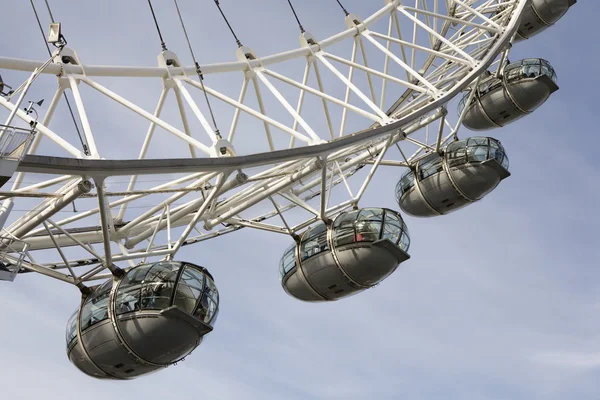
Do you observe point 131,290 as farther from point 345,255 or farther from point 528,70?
point 528,70

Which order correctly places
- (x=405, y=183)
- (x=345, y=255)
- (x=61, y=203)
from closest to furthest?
1. (x=61, y=203)
2. (x=345, y=255)
3. (x=405, y=183)

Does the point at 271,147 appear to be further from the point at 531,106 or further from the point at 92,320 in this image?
the point at 531,106

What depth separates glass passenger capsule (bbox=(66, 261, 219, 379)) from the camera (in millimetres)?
18344

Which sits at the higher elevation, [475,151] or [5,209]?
[475,151]

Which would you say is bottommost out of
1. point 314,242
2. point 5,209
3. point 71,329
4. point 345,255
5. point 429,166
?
point 71,329

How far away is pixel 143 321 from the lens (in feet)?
60.3

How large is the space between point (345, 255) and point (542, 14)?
841 inches

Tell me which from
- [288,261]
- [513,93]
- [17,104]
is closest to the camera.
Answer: [17,104]

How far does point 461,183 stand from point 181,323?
1371 centimetres

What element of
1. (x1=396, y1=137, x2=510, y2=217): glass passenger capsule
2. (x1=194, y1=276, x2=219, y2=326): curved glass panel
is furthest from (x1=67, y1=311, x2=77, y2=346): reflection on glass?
(x1=396, y1=137, x2=510, y2=217): glass passenger capsule

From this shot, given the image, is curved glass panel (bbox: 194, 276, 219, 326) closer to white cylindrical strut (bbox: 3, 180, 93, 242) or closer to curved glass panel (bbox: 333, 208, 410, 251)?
white cylindrical strut (bbox: 3, 180, 93, 242)

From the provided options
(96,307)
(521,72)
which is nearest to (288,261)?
(96,307)

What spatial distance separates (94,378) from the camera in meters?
19.9

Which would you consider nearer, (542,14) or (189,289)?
(189,289)
